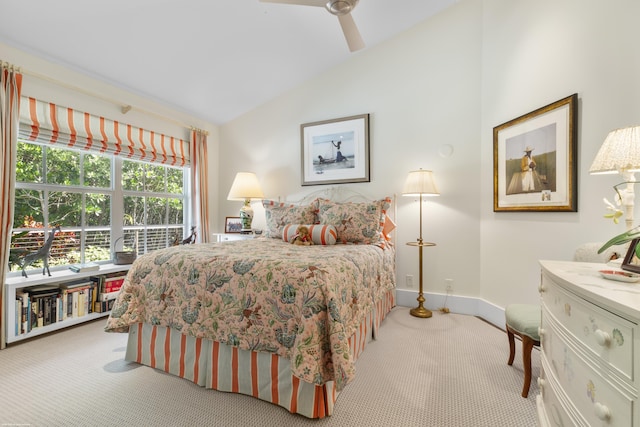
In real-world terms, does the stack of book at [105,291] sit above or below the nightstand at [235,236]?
below

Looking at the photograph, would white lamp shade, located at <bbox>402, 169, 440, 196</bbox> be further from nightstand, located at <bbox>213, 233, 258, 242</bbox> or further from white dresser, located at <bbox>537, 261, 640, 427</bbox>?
nightstand, located at <bbox>213, 233, 258, 242</bbox>

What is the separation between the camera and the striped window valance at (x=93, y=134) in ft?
8.09

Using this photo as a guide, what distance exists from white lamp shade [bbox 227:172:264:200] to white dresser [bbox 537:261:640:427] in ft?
10.3

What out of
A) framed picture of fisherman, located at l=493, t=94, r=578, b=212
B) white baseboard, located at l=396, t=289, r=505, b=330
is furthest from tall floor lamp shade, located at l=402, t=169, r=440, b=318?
framed picture of fisherman, located at l=493, t=94, r=578, b=212

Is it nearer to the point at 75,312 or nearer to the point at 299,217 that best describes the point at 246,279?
the point at 299,217

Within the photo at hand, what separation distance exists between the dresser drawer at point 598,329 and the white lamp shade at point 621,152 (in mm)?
576

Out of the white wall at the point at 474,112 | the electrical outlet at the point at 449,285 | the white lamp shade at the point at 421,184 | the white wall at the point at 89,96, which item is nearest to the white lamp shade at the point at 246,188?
the white wall at the point at 474,112

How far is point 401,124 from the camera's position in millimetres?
3242

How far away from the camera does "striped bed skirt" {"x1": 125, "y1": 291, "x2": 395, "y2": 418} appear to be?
57.6 inches

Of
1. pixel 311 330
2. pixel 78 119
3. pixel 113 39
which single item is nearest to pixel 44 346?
pixel 78 119

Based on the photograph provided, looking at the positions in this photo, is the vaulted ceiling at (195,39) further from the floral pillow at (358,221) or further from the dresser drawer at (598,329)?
the dresser drawer at (598,329)

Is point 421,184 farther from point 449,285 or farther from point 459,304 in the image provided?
point 459,304

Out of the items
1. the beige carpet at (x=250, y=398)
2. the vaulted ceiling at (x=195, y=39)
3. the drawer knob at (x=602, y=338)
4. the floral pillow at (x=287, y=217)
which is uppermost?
the vaulted ceiling at (x=195, y=39)

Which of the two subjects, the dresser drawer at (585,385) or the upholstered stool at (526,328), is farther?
the upholstered stool at (526,328)
